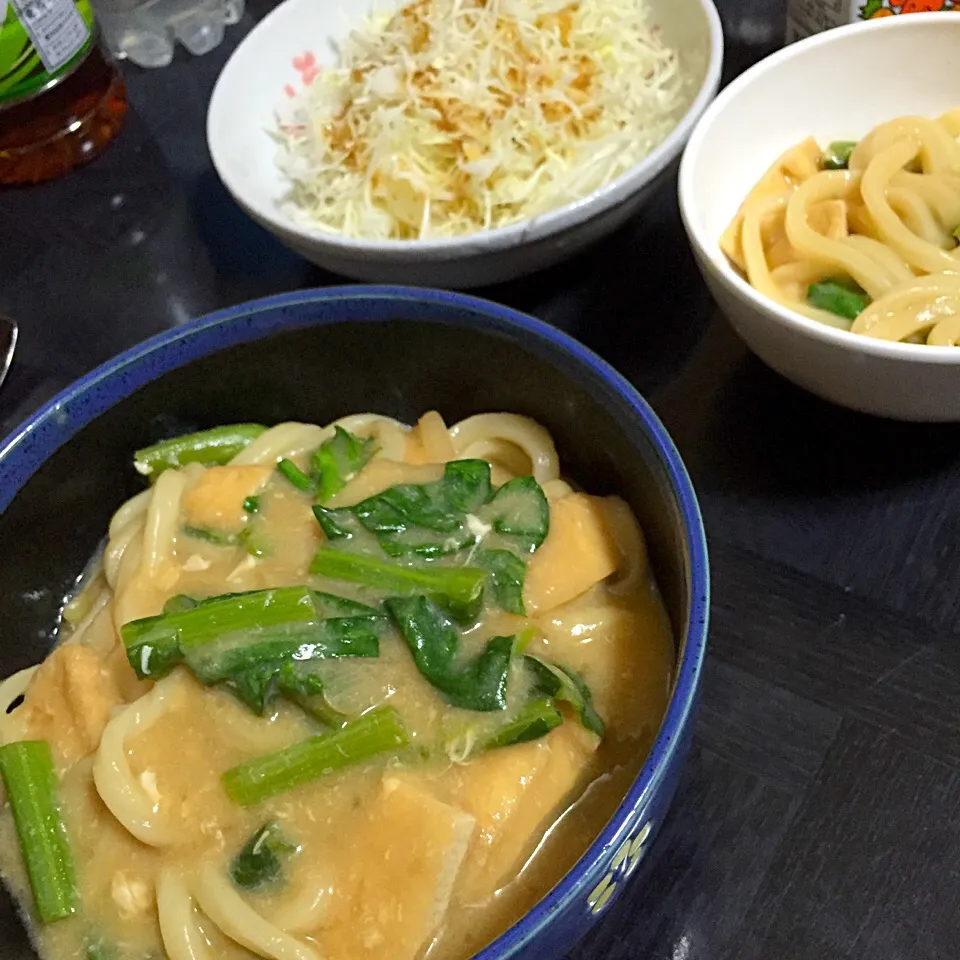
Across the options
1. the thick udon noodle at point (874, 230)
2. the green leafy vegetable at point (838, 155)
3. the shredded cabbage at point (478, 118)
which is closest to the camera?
the thick udon noodle at point (874, 230)

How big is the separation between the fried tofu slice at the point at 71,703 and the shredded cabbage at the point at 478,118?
0.82 metres

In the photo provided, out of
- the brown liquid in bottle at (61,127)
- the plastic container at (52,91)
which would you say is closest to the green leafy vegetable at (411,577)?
the plastic container at (52,91)

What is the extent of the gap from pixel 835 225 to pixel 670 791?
0.81 metres

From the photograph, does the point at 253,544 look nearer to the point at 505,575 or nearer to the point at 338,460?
the point at 338,460

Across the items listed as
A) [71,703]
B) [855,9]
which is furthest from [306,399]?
[855,9]

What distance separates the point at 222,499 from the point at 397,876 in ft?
1.52

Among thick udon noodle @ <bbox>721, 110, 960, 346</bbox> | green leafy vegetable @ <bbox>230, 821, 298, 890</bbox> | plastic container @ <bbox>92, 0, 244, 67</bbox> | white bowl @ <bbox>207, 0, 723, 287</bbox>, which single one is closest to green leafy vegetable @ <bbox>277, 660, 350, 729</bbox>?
green leafy vegetable @ <bbox>230, 821, 298, 890</bbox>

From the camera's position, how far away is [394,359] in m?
1.18

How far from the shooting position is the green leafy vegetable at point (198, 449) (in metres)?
1.17

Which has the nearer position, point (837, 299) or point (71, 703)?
point (71, 703)

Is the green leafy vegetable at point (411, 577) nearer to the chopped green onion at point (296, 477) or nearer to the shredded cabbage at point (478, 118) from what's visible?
the chopped green onion at point (296, 477)

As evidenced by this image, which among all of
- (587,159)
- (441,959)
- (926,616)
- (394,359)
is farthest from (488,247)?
(441,959)

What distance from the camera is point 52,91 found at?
6.01 ft

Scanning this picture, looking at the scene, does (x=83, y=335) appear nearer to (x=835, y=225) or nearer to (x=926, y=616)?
(x=835, y=225)
